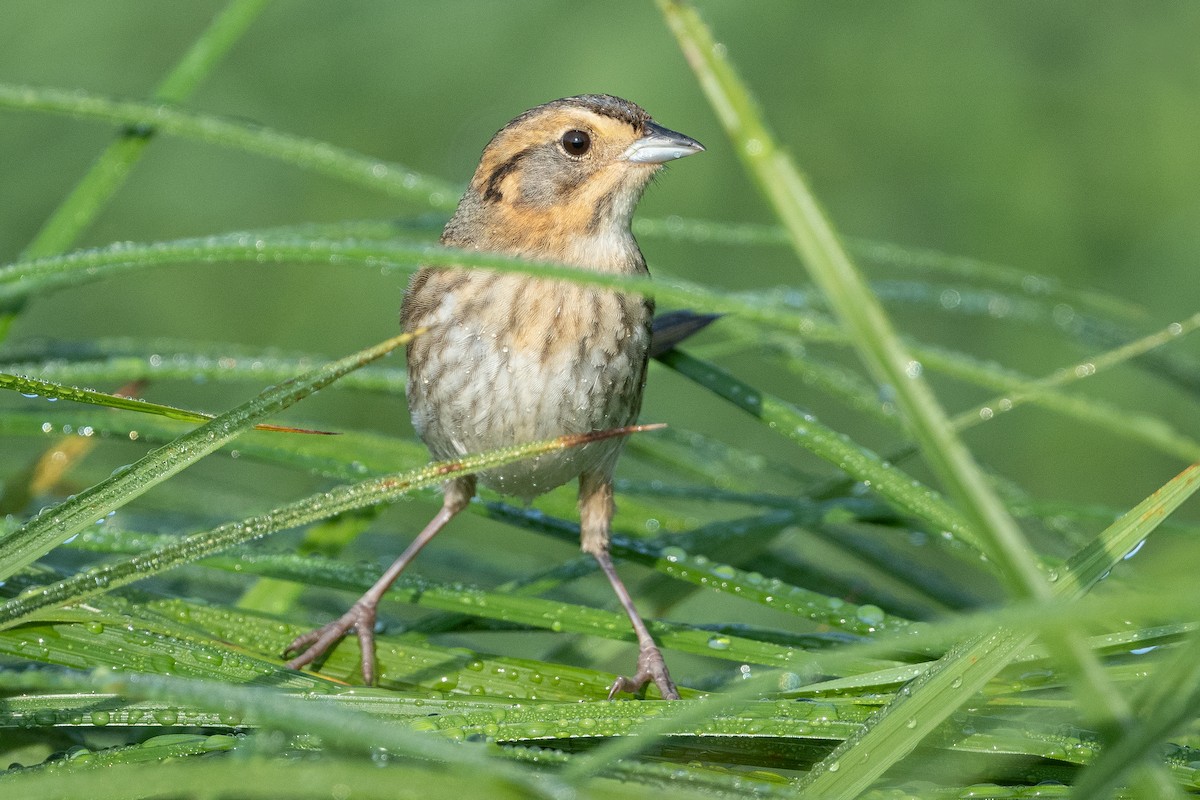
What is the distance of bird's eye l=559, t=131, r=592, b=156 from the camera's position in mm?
2598

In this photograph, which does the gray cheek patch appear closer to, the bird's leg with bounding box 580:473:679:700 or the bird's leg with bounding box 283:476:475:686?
the bird's leg with bounding box 580:473:679:700

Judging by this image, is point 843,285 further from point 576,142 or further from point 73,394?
point 576,142

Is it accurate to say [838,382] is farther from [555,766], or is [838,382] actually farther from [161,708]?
[161,708]

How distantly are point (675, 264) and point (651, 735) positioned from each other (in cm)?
439

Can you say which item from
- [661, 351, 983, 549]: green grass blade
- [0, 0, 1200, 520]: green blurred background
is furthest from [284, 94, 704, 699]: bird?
[0, 0, 1200, 520]: green blurred background

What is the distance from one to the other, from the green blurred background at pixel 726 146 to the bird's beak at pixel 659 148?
2.53m

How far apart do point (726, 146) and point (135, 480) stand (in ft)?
14.3

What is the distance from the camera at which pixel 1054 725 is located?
64.4 inches

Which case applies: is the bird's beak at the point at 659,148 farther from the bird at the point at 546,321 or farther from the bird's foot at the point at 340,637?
the bird's foot at the point at 340,637

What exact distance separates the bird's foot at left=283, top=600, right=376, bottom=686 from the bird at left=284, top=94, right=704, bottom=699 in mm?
29

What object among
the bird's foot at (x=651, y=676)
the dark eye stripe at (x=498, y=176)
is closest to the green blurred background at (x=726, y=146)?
the dark eye stripe at (x=498, y=176)

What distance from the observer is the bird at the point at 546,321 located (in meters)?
2.38

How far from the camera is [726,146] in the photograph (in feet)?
18.4

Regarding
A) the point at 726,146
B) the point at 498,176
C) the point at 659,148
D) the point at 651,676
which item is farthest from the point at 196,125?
the point at 726,146
